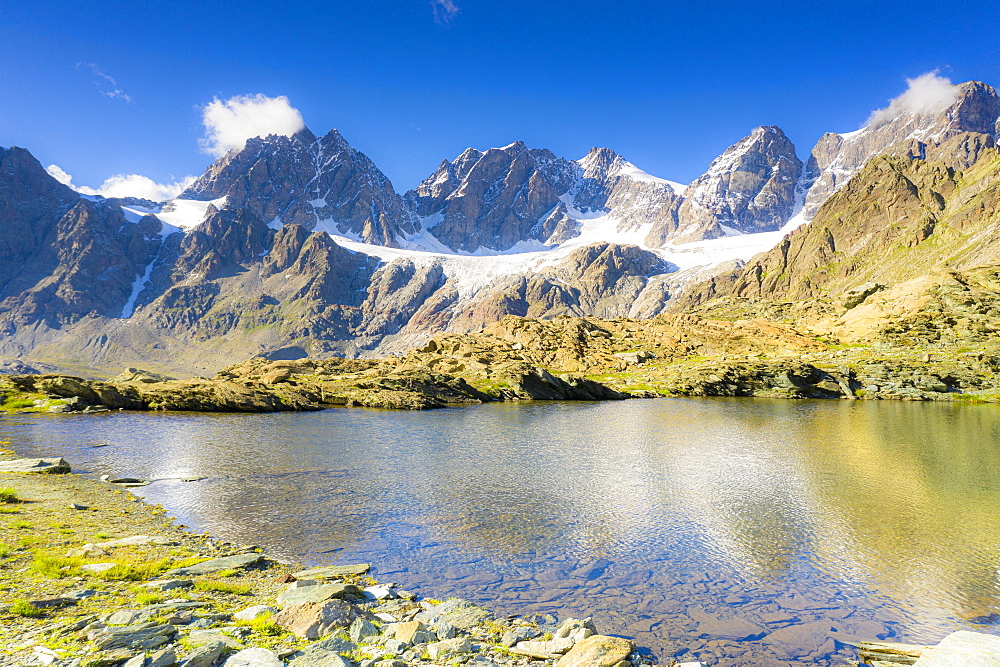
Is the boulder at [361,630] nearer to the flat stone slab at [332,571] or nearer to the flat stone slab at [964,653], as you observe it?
the flat stone slab at [332,571]

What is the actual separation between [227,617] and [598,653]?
9.53m

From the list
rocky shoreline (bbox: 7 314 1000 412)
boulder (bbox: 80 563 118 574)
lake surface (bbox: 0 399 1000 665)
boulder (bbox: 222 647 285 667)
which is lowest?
lake surface (bbox: 0 399 1000 665)

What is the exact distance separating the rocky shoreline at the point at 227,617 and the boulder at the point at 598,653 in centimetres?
3

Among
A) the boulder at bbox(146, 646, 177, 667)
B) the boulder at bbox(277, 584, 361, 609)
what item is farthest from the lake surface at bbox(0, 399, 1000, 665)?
the boulder at bbox(146, 646, 177, 667)

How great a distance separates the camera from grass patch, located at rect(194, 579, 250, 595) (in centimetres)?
1597

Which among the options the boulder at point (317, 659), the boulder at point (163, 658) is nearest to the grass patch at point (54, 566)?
the boulder at point (163, 658)

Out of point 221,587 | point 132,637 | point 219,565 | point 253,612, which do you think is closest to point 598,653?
point 253,612

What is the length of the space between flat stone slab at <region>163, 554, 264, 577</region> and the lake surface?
2.29m

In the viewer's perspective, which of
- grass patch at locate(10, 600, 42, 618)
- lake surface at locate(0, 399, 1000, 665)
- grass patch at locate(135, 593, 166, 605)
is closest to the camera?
grass patch at locate(10, 600, 42, 618)

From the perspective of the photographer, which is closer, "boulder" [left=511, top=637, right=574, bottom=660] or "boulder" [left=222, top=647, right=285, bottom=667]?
"boulder" [left=222, top=647, right=285, bottom=667]

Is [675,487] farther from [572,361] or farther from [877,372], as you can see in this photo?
[572,361]

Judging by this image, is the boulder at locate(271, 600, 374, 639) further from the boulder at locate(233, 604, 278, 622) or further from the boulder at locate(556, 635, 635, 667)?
the boulder at locate(556, 635, 635, 667)

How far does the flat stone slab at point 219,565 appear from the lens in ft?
56.5

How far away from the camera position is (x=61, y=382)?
251ft
